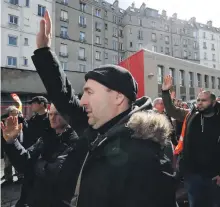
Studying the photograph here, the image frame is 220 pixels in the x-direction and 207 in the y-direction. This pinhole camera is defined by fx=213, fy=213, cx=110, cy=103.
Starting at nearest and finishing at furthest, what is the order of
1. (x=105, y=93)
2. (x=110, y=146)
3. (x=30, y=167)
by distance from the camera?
(x=110, y=146), (x=105, y=93), (x=30, y=167)

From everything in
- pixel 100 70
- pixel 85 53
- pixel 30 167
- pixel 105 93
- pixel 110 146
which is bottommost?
pixel 30 167

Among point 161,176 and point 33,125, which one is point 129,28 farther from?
point 161,176

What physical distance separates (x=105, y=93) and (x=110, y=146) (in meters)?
0.40

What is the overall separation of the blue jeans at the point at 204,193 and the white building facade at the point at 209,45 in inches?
2117

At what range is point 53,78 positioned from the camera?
171cm

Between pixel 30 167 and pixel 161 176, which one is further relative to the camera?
pixel 30 167

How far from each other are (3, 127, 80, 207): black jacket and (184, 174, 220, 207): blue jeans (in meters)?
1.92

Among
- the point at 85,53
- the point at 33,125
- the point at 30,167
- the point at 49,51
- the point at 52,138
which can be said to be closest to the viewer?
the point at 49,51

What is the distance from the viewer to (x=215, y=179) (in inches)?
116

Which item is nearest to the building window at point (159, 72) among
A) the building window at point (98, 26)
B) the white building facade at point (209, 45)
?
the building window at point (98, 26)

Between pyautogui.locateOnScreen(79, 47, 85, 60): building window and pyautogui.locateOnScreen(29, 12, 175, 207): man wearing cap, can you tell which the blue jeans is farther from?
pyautogui.locateOnScreen(79, 47, 85, 60): building window

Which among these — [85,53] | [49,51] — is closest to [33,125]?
[49,51]

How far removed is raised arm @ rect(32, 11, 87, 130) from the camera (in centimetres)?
165

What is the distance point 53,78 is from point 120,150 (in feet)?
2.95
